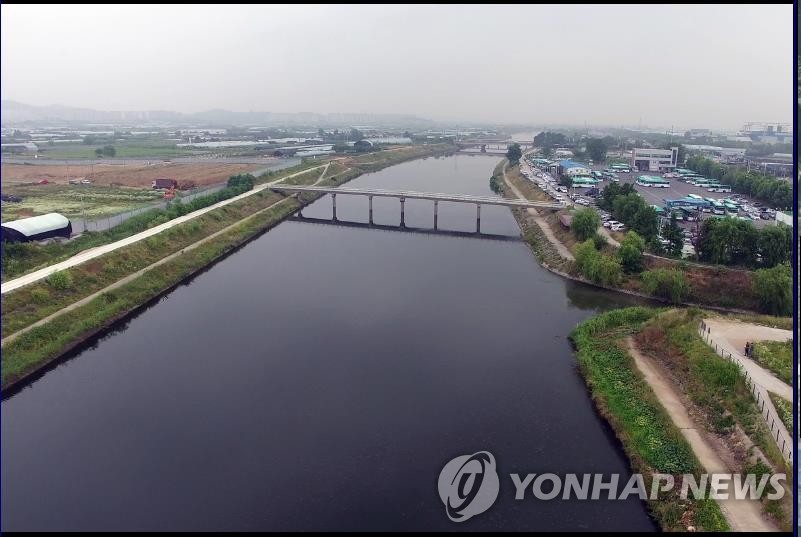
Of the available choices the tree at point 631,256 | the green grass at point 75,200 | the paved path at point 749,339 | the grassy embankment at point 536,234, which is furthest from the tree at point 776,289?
the green grass at point 75,200

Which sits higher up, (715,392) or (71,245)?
(71,245)

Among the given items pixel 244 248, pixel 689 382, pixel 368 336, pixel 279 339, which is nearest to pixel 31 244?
pixel 244 248

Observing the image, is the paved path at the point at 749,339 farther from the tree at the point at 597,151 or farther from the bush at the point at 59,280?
the tree at the point at 597,151

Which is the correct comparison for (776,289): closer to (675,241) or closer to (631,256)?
(675,241)

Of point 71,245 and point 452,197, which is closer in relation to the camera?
point 71,245

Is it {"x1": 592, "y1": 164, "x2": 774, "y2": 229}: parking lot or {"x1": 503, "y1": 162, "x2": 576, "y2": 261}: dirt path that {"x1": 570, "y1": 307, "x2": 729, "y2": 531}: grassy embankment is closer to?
{"x1": 503, "y1": 162, "x2": 576, "y2": 261}: dirt path

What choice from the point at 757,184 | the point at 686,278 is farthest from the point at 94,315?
the point at 757,184
